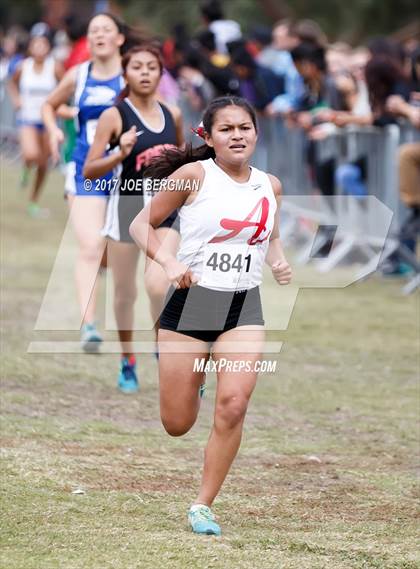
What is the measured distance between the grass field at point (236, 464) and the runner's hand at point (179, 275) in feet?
3.23

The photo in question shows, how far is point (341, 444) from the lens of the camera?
7172mm

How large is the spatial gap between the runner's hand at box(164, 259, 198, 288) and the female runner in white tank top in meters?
0.08

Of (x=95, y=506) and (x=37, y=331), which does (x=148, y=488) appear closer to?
(x=95, y=506)

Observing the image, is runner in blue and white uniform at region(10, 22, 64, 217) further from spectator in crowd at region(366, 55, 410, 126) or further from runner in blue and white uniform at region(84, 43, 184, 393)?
runner in blue and white uniform at region(84, 43, 184, 393)

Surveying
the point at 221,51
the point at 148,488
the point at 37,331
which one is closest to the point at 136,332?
the point at 37,331

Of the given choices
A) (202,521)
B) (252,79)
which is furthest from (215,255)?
(252,79)

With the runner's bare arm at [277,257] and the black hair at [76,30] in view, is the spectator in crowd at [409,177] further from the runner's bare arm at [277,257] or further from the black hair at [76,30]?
the runner's bare arm at [277,257]

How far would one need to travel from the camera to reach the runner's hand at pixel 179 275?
5.35m

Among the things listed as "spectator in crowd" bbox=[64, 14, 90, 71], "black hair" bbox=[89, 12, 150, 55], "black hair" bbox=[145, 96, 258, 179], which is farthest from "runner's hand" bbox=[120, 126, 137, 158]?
"spectator in crowd" bbox=[64, 14, 90, 71]

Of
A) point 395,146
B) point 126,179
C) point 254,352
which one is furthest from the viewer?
point 395,146

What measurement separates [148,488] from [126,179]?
2.53 m

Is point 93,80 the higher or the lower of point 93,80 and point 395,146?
the higher

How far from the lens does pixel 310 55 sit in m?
14.0

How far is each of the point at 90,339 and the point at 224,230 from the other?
3670 millimetres
